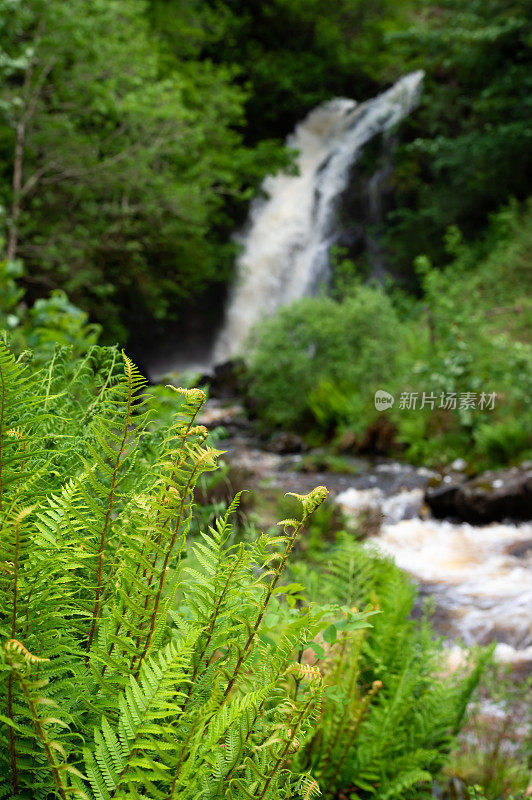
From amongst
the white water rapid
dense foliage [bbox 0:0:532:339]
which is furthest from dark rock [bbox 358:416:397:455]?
dense foliage [bbox 0:0:532:339]

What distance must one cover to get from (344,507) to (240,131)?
14691mm

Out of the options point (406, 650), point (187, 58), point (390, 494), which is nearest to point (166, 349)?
point (187, 58)

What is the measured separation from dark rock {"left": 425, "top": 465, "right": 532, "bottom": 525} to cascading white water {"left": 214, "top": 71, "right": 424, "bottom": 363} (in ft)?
30.4

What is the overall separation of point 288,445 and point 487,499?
144 inches

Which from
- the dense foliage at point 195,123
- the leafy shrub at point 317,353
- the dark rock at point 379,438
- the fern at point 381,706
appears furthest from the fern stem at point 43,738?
the leafy shrub at point 317,353

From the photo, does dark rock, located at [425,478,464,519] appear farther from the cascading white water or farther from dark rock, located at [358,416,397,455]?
the cascading white water

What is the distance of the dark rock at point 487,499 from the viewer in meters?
6.00

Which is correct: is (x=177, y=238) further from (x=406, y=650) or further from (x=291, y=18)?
(x=406, y=650)

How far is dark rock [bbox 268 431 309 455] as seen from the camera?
9070 mm

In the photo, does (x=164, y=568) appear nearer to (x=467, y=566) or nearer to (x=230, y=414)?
(x=467, y=566)

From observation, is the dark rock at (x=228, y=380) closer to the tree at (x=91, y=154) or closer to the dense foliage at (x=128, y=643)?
the tree at (x=91, y=154)

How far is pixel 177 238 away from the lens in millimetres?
12148

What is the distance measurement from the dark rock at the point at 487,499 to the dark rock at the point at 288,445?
3.06 m

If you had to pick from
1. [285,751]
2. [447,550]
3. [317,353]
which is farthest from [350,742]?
[317,353]
